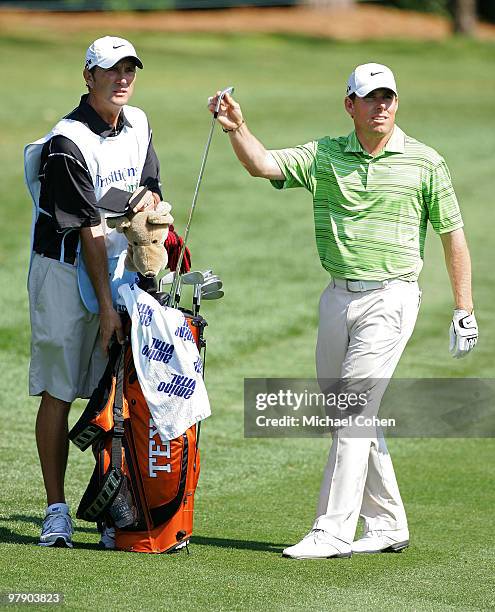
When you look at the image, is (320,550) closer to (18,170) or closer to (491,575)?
(491,575)

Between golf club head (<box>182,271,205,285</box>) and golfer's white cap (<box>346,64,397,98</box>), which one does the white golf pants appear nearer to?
golf club head (<box>182,271,205,285</box>)

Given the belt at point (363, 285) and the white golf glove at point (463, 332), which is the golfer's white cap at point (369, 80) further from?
the white golf glove at point (463, 332)

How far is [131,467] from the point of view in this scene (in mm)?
5375

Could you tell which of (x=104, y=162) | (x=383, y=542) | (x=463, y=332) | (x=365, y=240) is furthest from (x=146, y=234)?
(x=383, y=542)

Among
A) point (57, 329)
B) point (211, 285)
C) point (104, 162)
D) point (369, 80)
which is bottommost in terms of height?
point (57, 329)

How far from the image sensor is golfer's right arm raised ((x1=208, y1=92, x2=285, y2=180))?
5457mm

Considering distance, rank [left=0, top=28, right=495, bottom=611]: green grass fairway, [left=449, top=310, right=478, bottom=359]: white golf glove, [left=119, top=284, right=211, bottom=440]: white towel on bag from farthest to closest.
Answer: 1. [left=449, top=310, right=478, bottom=359]: white golf glove
2. [left=119, top=284, right=211, bottom=440]: white towel on bag
3. [left=0, top=28, right=495, bottom=611]: green grass fairway

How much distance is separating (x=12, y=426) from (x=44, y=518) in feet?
7.29

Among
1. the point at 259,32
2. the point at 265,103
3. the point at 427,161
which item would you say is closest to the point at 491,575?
the point at 427,161

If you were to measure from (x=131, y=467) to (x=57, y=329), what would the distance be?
2.18 ft

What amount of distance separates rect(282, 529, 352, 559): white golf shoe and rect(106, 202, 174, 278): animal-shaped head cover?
1259 mm

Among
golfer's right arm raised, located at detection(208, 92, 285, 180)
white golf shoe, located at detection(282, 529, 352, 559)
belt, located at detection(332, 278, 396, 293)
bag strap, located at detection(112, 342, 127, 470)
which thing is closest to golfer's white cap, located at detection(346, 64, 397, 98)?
golfer's right arm raised, located at detection(208, 92, 285, 180)

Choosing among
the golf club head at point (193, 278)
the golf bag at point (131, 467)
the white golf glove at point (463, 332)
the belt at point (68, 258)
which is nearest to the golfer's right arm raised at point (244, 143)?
the golf club head at point (193, 278)

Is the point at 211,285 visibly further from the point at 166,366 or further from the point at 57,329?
Result: the point at 57,329
